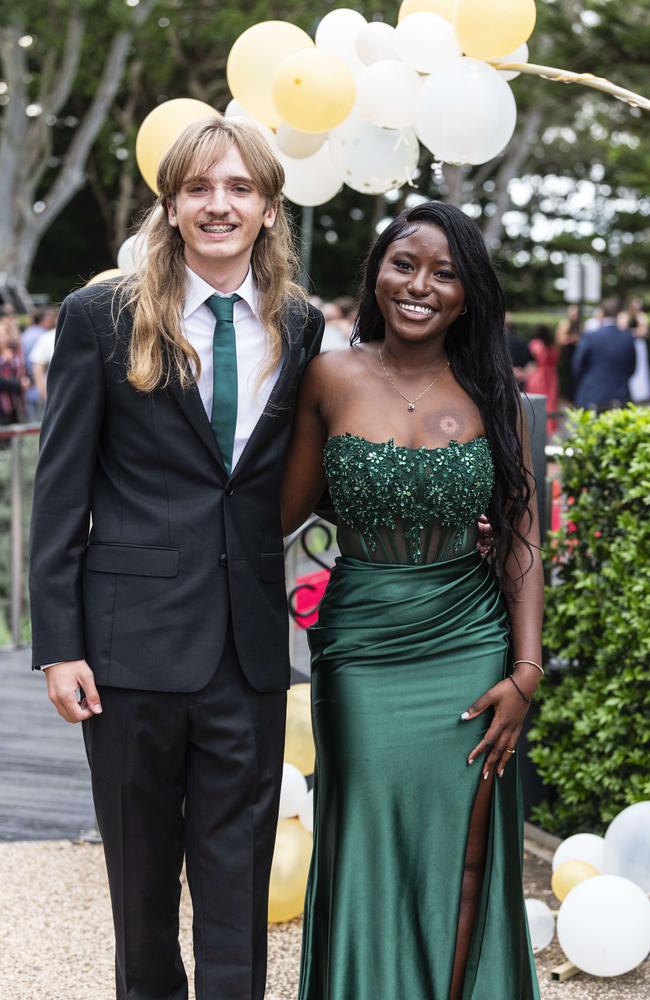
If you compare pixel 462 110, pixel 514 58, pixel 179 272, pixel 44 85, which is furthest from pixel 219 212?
pixel 44 85

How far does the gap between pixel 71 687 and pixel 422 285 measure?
1236 mm

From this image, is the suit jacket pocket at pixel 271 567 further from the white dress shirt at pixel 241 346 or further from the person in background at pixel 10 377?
the person in background at pixel 10 377

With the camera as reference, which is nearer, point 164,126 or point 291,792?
point 291,792

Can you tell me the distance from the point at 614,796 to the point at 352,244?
41472mm

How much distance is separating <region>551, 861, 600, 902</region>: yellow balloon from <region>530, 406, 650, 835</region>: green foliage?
35 cm

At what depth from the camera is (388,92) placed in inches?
173

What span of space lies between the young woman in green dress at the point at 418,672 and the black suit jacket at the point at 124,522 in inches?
13.2

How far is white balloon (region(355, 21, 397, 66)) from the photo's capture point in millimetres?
4465

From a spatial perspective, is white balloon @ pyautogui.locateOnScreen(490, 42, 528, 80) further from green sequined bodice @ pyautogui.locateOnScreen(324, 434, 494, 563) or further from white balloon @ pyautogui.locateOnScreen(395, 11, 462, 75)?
green sequined bodice @ pyautogui.locateOnScreen(324, 434, 494, 563)

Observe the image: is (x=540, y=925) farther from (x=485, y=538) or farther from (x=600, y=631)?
(x=485, y=538)

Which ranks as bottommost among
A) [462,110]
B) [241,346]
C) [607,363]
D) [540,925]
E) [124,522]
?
[540,925]

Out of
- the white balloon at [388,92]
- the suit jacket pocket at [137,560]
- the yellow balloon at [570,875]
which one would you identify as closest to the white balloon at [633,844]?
the yellow balloon at [570,875]

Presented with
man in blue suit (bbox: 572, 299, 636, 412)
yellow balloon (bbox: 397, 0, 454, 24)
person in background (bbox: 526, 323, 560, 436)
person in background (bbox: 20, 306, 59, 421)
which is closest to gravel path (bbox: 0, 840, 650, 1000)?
yellow balloon (bbox: 397, 0, 454, 24)

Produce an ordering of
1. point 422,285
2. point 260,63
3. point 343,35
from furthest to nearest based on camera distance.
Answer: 1. point 343,35
2. point 260,63
3. point 422,285
